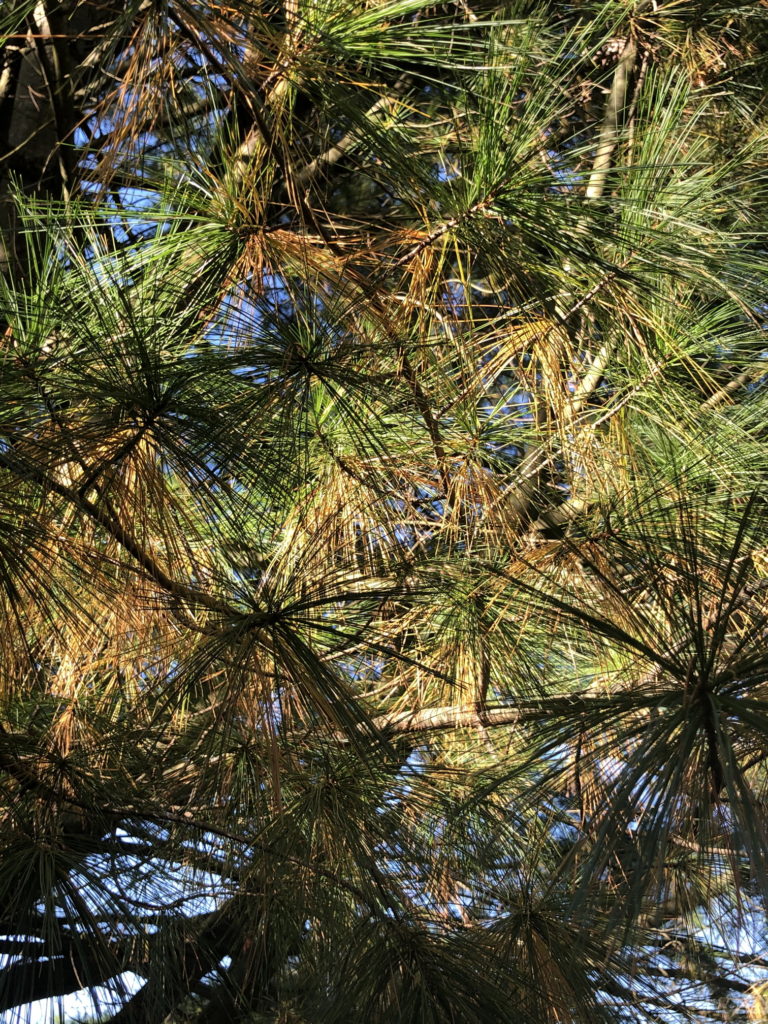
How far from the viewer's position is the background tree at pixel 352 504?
0.90 m

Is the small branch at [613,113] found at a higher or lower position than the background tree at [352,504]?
higher

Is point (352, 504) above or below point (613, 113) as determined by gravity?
below

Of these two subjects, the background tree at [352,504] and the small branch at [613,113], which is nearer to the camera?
the background tree at [352,504]

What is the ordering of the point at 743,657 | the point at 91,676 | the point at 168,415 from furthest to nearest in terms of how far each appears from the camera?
the point at 91,676 → the point at 168,415 → the point at 743,657

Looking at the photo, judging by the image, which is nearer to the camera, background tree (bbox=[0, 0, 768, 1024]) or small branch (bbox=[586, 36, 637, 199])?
background tree (bbox=[0, 0, 768, 1024])

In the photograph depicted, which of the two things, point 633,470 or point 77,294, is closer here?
point 77,294

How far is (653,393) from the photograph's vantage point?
1.24 meters

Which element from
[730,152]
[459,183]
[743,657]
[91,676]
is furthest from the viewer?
[730,152]

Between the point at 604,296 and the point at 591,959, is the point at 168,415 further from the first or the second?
the point at 591,959

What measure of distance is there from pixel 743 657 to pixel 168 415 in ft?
1.77

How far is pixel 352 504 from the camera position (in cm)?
129

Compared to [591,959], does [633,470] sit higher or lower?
higher

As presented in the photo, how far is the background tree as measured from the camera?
0.90 meters

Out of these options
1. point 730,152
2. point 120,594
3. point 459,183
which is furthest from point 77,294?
point 730,152
